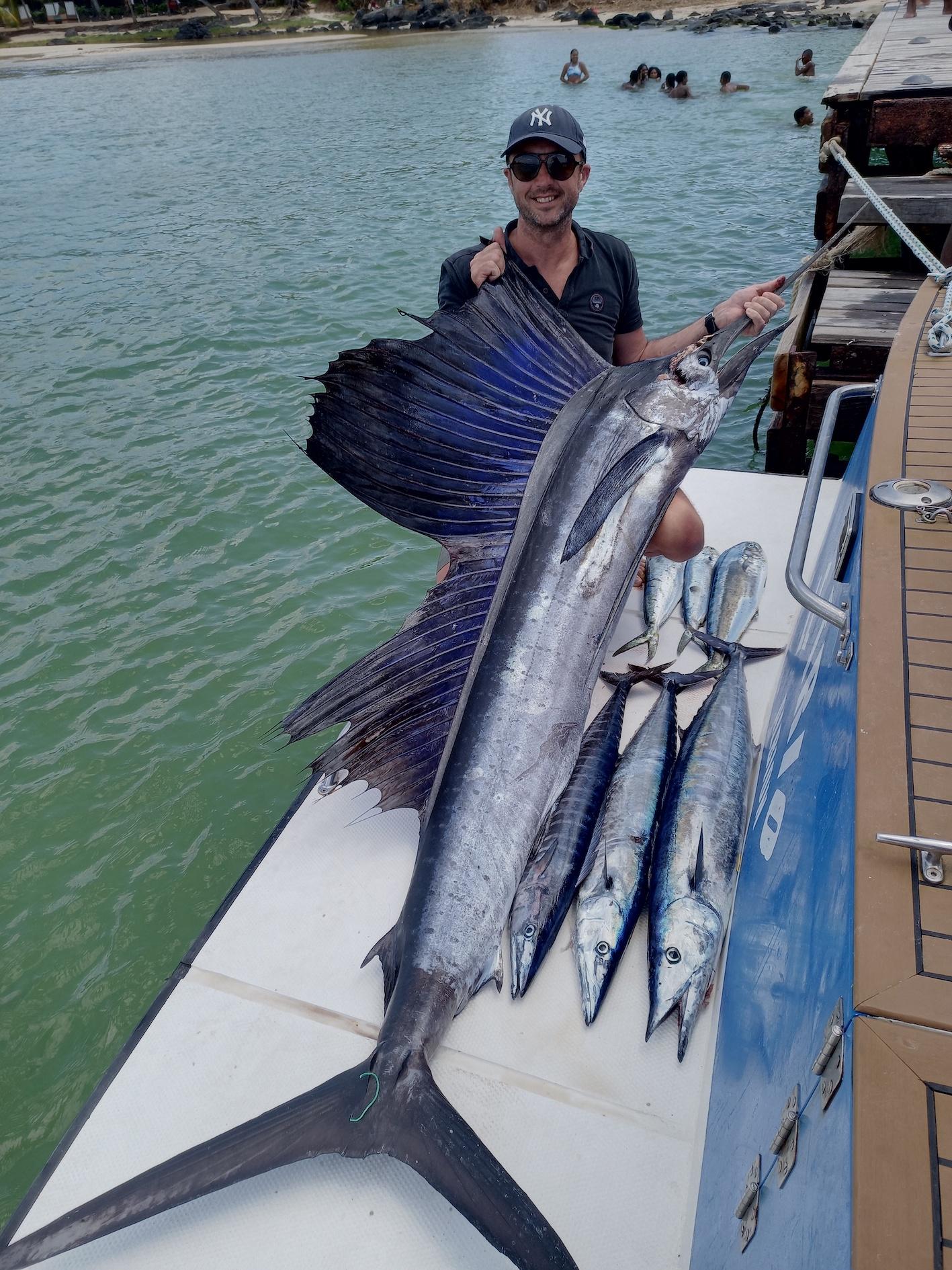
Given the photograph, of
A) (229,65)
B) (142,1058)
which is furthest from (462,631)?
(229,65)

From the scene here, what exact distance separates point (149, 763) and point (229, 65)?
36050mm

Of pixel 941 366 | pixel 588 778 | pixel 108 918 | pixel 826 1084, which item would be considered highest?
pixel 941 366

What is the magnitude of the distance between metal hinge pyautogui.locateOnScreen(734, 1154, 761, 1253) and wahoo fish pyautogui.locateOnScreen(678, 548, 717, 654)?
1.70 m

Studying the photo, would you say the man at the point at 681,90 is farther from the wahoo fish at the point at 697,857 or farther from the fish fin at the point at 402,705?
the fish fin at the point at 402,705

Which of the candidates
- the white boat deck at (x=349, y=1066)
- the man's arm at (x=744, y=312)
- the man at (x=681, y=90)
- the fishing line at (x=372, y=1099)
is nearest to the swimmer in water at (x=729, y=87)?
the man at (x=681, y=90)

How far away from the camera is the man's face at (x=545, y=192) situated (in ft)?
8.61

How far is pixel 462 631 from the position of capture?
78.4 inches

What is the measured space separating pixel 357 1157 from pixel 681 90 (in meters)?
22.1

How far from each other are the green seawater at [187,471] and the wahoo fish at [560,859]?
1.16 m

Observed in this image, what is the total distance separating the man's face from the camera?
8.61ft

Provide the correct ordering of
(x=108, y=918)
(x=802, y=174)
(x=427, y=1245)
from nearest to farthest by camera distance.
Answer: (x=427, y=1245) → (x=108, y=918) → (x=802, y=174)

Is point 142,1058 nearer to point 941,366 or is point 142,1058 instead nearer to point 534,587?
point 534,587

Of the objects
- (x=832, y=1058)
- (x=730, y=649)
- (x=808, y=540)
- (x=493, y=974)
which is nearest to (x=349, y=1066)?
(x=493, y=974)

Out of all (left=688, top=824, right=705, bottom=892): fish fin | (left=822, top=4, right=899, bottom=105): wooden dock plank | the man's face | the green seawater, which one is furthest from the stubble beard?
(left=822, top=4, right=899, bottom=105): wooden dock plank
